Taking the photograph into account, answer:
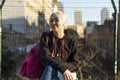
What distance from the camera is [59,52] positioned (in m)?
Result: 4.24

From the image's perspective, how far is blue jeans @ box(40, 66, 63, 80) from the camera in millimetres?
4109

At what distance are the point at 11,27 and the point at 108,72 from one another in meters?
2.23

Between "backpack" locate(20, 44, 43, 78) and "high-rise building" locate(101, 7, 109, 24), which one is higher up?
"high-rise building" locate(101, 7, 109, 24)

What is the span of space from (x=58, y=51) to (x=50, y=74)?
26cm

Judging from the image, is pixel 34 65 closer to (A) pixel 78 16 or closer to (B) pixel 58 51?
(B) pixel 58 51

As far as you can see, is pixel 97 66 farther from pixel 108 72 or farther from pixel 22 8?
pixel 22 8

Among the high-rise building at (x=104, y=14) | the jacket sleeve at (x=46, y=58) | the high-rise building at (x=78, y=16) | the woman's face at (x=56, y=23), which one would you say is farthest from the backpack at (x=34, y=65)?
the high-rise building at (x=104, y=14)

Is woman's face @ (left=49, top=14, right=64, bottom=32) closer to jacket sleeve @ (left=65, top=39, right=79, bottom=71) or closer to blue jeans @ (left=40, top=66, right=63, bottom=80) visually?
jacket sleeve @ (left=65, top=39, right=79, bottom=71)

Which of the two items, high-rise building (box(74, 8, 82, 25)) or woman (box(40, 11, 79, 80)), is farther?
high-rise building (box(74, 8, 82, 25))

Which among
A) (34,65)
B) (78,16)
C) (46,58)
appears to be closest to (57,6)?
(78,16)

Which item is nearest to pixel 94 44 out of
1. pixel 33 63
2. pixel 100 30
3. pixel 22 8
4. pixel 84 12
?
pixel 100 30

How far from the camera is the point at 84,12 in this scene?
340 inches

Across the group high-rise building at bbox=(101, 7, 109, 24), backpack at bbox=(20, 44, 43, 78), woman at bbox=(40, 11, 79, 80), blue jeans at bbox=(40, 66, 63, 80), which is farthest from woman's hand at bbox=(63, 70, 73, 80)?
high-rise building at bbox=(101, 7, 109, 24)

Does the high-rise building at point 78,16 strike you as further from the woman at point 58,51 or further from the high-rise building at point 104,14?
the woman at point 58,51
